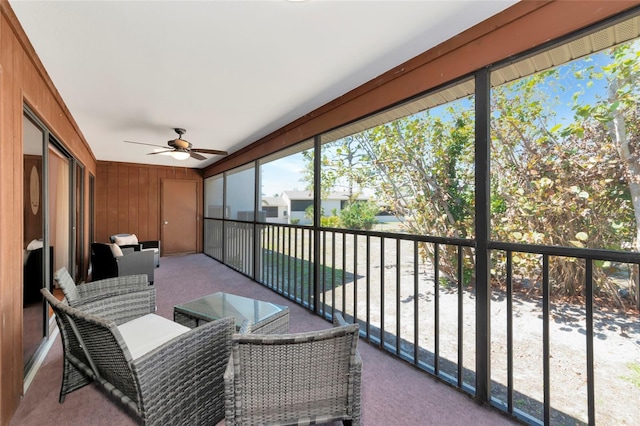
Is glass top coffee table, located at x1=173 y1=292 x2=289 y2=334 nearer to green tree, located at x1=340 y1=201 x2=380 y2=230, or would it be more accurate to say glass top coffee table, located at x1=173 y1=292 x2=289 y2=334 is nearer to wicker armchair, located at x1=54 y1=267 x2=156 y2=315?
wicker armchair, located at x1=54 y1=267 x2=156 y2=315

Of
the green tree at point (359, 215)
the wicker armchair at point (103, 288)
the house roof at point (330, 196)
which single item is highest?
the house roof at point (330, 196)

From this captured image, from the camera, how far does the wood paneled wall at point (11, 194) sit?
151 cm

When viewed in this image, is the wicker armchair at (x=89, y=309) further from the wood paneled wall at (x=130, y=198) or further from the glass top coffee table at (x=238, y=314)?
the wood paneled wall at (x=130, y=198)

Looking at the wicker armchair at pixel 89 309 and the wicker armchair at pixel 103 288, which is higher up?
the wicker armchair at pixel 103 288

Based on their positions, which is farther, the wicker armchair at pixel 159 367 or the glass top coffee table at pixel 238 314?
the glass top coffee table at pixel 238 314

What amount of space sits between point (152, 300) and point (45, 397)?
774 mm

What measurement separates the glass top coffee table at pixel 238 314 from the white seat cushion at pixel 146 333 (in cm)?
27

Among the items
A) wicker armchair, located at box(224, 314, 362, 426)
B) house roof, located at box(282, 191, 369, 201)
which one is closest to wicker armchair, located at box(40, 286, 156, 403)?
wicker armchair, located at box(224, 314, 362, 426)

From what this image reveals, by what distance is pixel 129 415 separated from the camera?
5.44 feet

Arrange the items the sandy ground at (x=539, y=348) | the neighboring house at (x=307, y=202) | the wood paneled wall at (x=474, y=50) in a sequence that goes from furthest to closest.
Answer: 1. the neighboring house at (x=307, y=202)
2. the sandy ground at (x=539, y=348)
3. the wood paneled wall at (x=474, y=50)

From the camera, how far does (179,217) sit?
748 cm

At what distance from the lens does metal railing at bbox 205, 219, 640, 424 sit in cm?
159

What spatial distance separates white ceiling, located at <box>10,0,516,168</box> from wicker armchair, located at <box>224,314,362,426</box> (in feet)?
5.53

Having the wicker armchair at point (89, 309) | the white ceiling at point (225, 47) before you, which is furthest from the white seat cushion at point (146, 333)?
the white ceiling at point (225, 47)
